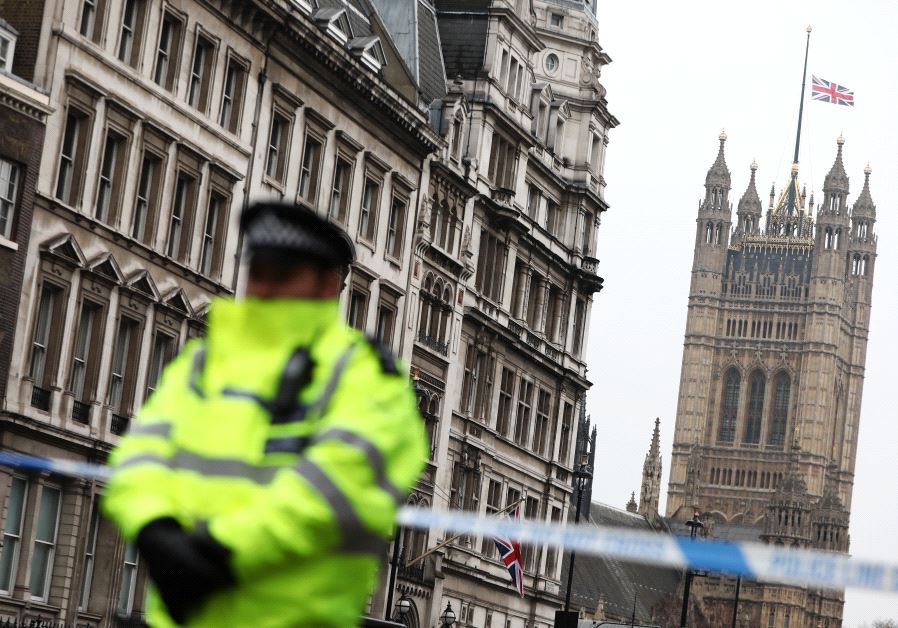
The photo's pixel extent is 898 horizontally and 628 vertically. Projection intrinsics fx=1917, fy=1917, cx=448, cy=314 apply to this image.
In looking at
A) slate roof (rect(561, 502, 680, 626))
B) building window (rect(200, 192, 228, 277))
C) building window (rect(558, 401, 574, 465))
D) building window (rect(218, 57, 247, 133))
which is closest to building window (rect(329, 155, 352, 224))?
building window (rect(218, 57, 247, 133))

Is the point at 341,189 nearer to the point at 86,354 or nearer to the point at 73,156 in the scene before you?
the point at 86,354

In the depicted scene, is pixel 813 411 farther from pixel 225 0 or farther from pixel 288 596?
pixel 288 596

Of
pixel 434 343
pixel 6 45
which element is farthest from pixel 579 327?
pixel 6 45

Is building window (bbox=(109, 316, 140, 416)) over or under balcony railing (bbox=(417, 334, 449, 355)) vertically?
under

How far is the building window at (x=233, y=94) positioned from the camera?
1535 inches

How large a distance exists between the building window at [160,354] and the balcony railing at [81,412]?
260 cm

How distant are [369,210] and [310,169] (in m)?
3.85

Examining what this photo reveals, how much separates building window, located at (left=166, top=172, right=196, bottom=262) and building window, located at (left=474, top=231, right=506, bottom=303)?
59.5 feet

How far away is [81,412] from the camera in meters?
34.1

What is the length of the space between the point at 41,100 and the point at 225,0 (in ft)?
24.5

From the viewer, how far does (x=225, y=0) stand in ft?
126

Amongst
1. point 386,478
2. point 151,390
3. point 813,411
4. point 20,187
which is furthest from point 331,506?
point 813,411

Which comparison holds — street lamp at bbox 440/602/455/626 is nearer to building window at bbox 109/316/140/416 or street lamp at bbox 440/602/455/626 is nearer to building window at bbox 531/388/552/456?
building window at bbox 531/388/552/456

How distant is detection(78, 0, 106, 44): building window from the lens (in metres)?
33.9
